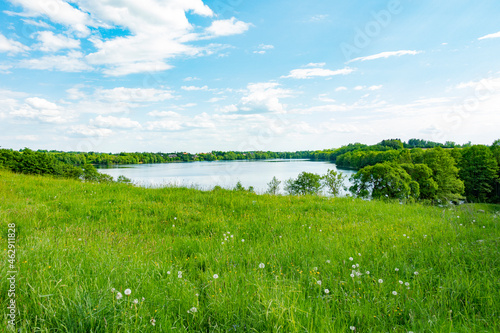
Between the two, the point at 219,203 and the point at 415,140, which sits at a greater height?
the point at 415,140

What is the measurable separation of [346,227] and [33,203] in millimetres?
8687

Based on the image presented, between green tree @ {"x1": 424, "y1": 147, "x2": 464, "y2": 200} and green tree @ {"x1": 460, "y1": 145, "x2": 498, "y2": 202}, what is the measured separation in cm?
436

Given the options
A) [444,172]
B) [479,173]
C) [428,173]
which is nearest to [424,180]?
[428,173]

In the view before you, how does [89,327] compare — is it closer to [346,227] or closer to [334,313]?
[334,313]

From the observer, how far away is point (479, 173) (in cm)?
5059

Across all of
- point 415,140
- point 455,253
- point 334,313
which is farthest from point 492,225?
point 415,140

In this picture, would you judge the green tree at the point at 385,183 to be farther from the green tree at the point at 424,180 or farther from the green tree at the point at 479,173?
the green tree at the point at 479,173

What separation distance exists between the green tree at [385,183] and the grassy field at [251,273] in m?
34.1

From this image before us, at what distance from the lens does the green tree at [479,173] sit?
48.8 metres

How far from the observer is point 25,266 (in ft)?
10.1

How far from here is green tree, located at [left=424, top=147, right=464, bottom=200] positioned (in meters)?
46.6

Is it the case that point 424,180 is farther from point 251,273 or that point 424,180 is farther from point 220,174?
point 251,273

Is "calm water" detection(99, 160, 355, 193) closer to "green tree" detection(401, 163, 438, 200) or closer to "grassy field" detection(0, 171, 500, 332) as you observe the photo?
"grassy field" detection(0, 171, 500, 332)

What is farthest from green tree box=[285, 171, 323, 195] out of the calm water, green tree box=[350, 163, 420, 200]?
green tree box=[350, 163, 420, 200]
